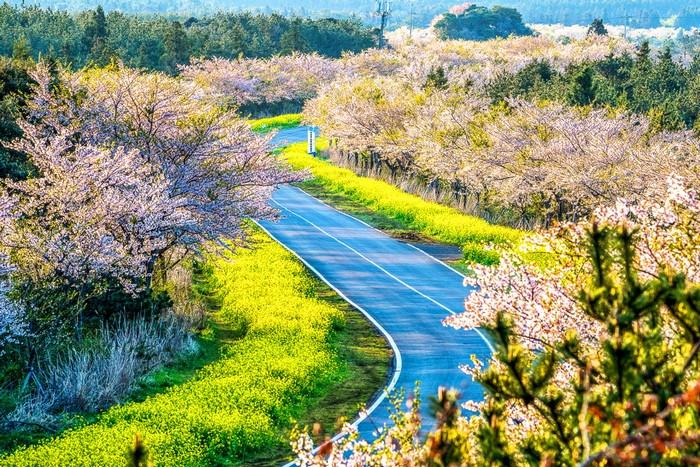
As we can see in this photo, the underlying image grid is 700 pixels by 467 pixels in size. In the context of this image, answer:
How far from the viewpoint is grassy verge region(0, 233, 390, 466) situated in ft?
54.2

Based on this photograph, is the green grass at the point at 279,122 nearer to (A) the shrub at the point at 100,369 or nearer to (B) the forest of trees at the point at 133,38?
(B) the forest of trees at the point at 133,38

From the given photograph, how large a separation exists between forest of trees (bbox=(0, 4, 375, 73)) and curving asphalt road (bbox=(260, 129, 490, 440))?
3203 centimetres

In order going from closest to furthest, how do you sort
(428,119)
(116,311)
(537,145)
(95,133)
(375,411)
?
(375,411) → (116,311) → (95,133) → (537,145) → (428,119)

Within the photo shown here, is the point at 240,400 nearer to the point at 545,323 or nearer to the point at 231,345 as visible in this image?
the point at 231,345

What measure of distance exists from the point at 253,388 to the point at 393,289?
1408 centimetres

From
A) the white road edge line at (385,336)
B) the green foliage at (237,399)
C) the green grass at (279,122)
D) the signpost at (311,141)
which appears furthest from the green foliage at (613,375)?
the green grass at (279,122)

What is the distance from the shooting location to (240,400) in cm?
1970

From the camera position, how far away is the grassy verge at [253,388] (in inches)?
651

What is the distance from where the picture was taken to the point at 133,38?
310 feet

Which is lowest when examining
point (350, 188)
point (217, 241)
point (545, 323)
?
point (350, 188)

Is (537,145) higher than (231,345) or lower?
higher

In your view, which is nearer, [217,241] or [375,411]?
[375,411]

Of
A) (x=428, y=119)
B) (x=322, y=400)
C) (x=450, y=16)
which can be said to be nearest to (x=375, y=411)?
(x=322, y=400)

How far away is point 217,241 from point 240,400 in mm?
8405
